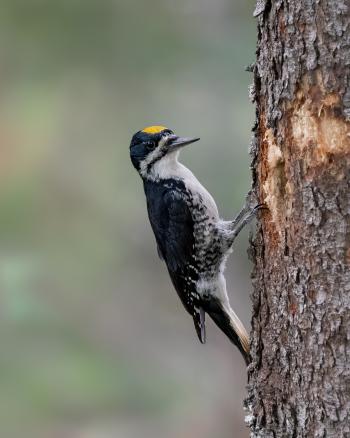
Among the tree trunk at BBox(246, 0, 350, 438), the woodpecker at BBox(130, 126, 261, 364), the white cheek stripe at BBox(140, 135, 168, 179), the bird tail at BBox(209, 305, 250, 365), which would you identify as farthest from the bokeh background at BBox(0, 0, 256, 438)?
the tree trunk at BBox(246, 0, 350, 438)

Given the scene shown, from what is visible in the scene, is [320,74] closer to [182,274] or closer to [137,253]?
[182,274]

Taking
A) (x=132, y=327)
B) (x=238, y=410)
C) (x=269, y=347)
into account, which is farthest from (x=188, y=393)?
(x=269, y=347)

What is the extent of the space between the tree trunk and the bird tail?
30.3 inches

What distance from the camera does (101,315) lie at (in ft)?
33.6

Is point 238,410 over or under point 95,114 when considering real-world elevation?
under

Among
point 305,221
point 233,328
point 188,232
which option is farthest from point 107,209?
point 305,221

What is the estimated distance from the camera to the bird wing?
5.28 meters

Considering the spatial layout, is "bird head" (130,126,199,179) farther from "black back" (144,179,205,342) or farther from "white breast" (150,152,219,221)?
"black back" (144,179,205,342)

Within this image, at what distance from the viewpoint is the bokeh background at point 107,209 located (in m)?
8.66

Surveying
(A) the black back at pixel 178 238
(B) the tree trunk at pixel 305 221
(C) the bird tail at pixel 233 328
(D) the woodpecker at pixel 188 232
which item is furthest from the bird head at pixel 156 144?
(B) the tree trunk at pixel 305 221

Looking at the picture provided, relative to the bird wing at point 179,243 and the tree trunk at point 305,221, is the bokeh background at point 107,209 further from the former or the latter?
the tree trunk at point 305,221

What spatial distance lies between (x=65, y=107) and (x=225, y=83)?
1943 mm

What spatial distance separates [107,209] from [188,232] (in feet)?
15.0

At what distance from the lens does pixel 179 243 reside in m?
5.33
